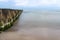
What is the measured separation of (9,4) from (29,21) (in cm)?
52

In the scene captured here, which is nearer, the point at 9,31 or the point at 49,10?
the point at 9,31

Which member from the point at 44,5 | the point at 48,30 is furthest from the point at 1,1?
the point at 48,30

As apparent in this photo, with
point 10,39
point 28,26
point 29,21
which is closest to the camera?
point 10,39

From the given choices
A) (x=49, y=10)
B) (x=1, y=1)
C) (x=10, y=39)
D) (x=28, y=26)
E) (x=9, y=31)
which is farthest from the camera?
(x=1, y=1)

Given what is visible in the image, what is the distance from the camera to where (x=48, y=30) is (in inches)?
35.2

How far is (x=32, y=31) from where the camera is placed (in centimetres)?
88

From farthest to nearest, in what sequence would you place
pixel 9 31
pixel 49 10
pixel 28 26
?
pixel 49 10 → pixel 28 26 → pixel 9 31

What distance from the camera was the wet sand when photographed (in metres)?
0.78

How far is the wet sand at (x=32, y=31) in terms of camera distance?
2.57 feet

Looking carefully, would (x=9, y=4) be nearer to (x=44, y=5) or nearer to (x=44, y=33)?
(x=44, y=5)

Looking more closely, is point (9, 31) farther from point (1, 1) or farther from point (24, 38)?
point (1, 1)

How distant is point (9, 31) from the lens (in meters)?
0.87

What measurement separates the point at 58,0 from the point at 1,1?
559 mm

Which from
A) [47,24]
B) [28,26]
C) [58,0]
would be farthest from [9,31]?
[58,0]
